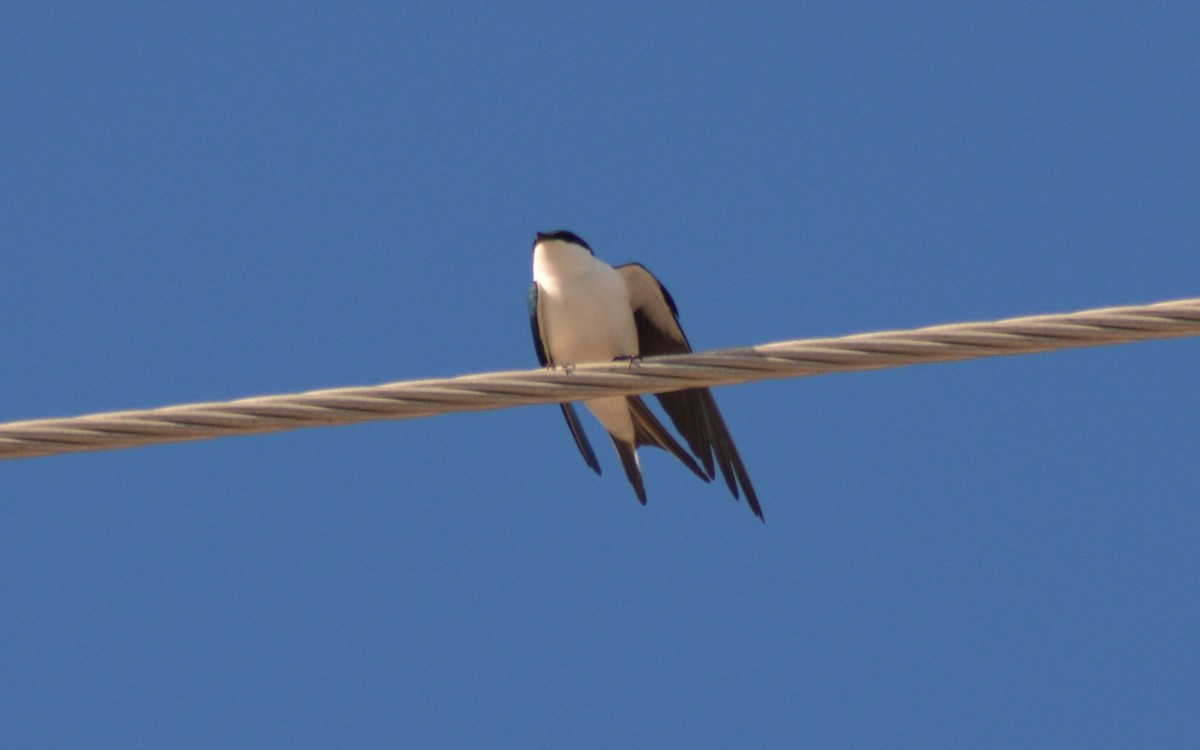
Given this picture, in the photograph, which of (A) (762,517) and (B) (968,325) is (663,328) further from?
(B) (968,325)

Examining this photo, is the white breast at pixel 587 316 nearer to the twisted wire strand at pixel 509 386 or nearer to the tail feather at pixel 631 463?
the tail feather at pixel 631 463

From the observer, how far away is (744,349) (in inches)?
179

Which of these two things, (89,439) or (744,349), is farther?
(744,349)

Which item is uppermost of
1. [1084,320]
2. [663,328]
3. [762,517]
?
[663,328]

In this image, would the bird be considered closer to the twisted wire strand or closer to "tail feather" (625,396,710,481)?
→ "tail feather" (625,396,710,481)

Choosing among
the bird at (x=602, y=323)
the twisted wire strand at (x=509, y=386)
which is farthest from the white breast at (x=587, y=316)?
the twisted wire strand at (x=509, y=386)

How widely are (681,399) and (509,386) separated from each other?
265 centimetres

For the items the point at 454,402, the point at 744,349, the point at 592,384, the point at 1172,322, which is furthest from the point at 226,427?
the point at 1172,322

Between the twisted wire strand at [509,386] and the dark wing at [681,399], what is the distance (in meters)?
1.80

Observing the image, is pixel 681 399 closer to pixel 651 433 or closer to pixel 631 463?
pixel 651 433

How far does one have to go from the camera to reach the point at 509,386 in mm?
4445

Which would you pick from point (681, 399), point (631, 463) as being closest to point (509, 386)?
point (681, 399)

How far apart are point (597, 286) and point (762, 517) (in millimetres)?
1954

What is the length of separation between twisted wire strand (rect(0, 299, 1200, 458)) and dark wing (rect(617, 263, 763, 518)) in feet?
5.91
